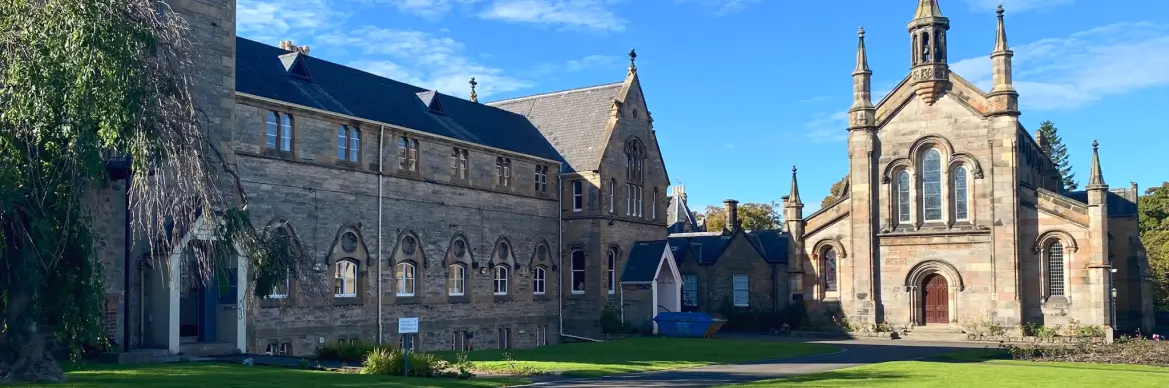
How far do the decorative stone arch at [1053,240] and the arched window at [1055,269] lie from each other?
0.23m

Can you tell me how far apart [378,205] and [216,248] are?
18194mm

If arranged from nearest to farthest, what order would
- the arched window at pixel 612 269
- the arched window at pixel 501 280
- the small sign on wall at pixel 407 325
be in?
the small sign on wall at pixel 407 325, the arched window at pixel 501 280, the arched window at pixel 612 269

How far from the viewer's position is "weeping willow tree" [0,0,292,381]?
49.9 feet

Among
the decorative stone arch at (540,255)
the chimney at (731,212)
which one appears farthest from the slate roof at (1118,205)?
the decorative stone arch at (540,255)

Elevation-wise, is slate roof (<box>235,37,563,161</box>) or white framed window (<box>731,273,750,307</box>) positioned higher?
slate roof (<box>235,37,563,161</box>)

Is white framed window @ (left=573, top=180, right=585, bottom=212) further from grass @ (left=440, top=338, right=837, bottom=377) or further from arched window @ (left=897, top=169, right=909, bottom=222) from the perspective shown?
arched window @ (left=897, top=169, right=909, bottom=222)

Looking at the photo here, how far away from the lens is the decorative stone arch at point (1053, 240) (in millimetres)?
44625

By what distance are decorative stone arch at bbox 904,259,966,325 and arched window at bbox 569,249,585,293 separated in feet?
46.6

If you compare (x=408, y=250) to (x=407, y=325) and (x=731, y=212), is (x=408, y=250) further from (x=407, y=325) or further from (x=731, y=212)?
(x=731, y=212)

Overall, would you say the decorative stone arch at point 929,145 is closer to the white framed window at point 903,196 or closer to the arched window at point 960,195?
the arched window at point 960,195

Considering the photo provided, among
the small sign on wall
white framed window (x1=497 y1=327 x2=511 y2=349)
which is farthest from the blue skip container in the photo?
the small sign on wall

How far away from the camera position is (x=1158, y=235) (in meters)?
70.8

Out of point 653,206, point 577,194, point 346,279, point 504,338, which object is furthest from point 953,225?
point 346,279

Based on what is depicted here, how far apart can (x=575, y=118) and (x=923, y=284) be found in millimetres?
17017
